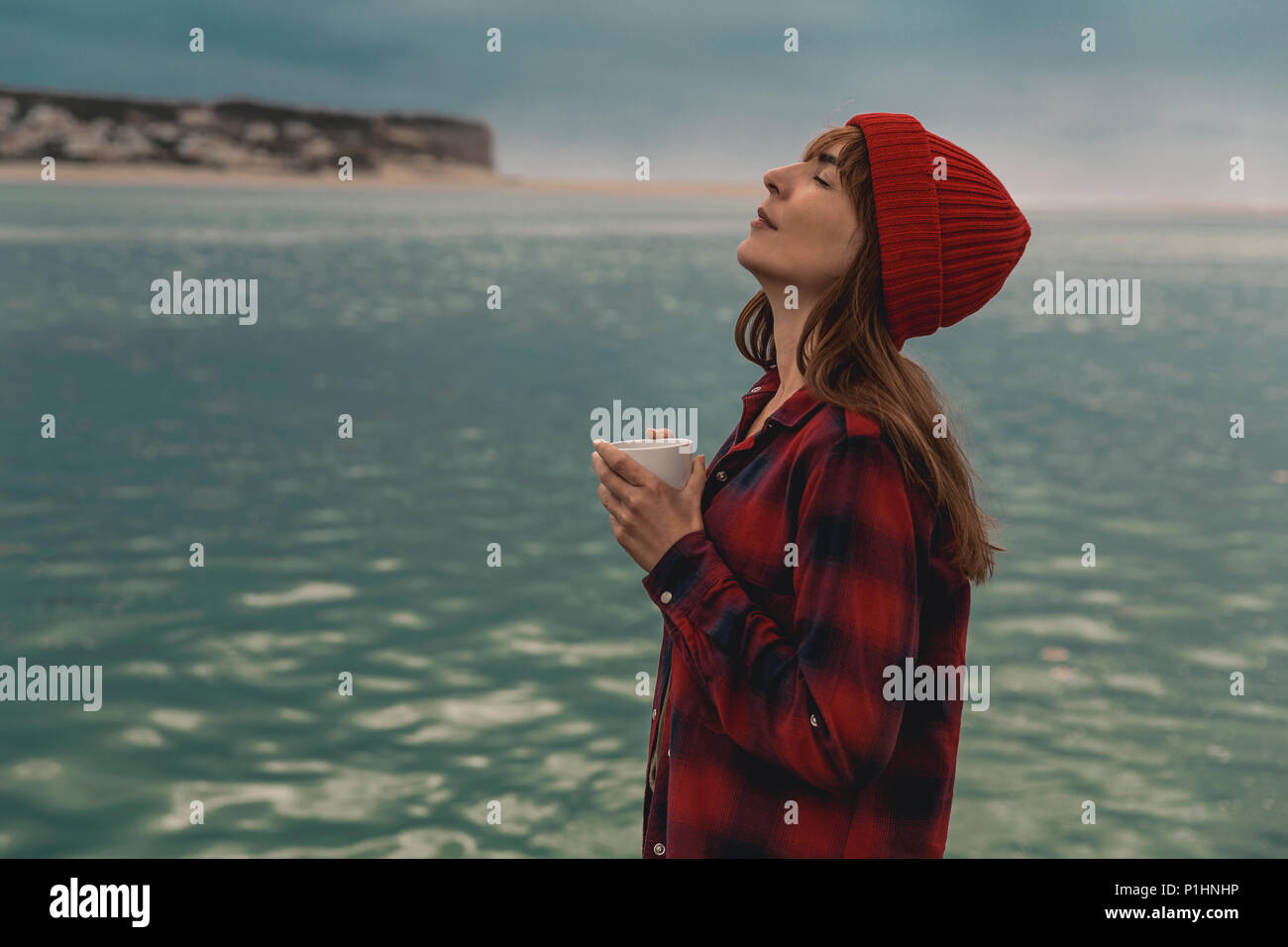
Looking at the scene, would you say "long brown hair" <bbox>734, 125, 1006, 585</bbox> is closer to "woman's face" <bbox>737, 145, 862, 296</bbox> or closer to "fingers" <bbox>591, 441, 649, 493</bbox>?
"woman's face" <bbox>737, 145, 862, 296</bbox>

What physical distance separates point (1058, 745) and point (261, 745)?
5760 mm

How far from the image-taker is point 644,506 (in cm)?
266

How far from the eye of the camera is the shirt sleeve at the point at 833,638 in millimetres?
2408

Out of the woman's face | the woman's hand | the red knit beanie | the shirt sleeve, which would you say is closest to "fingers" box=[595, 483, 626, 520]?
the woman's hand

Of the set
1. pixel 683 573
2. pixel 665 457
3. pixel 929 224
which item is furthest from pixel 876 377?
pixel 683 573

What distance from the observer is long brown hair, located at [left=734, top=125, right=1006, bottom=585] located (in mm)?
2545

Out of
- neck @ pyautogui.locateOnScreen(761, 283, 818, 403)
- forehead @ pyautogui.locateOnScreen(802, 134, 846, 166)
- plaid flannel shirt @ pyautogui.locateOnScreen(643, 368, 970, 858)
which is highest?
forehead @ pyautogui.locateOnScreen(802, 134, 846, 166)

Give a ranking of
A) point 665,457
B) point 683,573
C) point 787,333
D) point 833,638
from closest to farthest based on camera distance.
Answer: point 833,638
point 683,573
point 665,457
point 787,333

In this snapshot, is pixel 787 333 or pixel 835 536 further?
pixel 787 333

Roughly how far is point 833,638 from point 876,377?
0.58 m

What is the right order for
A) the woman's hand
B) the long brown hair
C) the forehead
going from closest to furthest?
the long brown hair → the woman's hand → the forehead

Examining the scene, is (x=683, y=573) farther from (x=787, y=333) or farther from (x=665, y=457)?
(x=787, y=333)

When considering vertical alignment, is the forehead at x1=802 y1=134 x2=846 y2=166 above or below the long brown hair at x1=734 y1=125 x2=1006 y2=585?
above

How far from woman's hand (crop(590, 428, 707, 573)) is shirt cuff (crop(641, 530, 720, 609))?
25 millimetres
